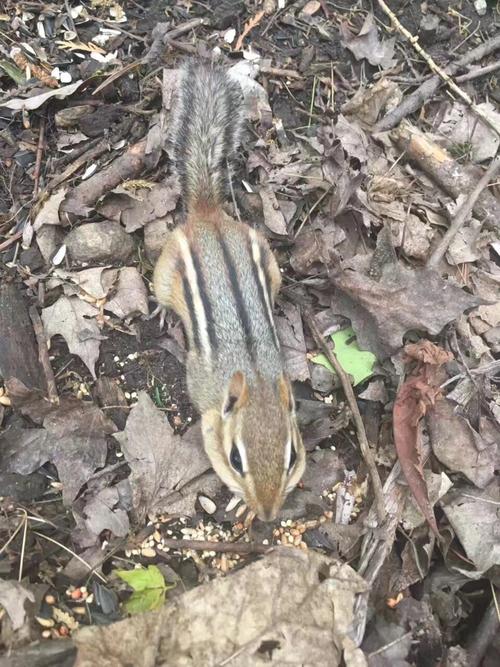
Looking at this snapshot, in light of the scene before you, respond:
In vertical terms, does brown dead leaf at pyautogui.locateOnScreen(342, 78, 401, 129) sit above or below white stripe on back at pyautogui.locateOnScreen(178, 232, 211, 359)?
above

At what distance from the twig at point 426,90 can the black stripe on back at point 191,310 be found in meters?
1.87

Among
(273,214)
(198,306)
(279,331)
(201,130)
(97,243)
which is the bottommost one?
(279,331)

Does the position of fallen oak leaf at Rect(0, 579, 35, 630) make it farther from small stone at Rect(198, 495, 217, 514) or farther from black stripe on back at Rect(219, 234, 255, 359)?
black stripe on back at Rect(219, 234, 255, 359)

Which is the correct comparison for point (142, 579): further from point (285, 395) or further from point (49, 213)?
point (49, 213)

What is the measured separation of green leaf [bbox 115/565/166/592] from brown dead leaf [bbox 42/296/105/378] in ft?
3.74

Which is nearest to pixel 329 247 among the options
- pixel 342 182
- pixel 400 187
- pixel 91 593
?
pixel 342 182

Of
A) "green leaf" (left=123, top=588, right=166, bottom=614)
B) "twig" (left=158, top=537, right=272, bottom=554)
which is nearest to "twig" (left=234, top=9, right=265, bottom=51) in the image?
"twig" (left=158, top=537, right=272, bottom=554)

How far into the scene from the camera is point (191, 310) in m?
3.75

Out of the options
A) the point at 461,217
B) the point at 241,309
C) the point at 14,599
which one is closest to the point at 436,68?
the point at 461,217

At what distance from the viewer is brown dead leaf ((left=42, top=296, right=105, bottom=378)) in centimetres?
389

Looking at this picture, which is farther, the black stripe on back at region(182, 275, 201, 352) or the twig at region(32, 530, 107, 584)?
the black stripe on back at region(182, 275, 201, 352)

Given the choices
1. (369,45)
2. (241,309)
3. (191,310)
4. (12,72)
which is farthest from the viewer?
(369,45)

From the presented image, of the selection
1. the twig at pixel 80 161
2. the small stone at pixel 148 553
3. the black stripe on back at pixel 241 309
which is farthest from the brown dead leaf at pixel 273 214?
the small stone at pixel 148 553

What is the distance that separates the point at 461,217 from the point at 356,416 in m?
1.46
